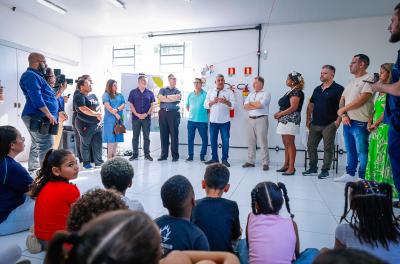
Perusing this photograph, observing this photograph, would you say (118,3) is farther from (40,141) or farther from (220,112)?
(40,141)

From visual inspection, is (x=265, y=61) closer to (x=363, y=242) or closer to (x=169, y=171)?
(x=169, y=171)

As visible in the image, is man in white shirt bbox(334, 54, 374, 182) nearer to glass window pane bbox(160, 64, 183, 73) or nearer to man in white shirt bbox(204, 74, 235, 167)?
man in white shirt bbox(204, 74, 235, 167)

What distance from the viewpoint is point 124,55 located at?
20.6 feet

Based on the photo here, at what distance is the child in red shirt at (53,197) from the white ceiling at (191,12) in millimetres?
3553

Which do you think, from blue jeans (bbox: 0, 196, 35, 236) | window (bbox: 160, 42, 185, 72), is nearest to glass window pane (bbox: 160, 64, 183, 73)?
window (bbox: 160, 42, 185, 72)

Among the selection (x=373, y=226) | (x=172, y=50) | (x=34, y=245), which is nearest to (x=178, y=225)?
(x=373, y=226)

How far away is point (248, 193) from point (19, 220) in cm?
212

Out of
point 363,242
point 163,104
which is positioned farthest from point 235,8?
point 363,242

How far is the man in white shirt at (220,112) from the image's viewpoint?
4812 millimetres

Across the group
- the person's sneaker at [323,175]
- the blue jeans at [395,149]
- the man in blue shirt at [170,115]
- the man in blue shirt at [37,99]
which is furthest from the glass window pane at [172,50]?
the blue jeans at [395,149]

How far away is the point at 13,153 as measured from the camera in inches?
75.3

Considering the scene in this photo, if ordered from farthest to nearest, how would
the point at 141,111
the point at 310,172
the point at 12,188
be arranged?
1. the point at 141,111
2. the point at 310,172
3. the point at 12,188

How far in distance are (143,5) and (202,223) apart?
4.22m

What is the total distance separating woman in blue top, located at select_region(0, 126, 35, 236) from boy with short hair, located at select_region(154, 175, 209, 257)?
121cm
